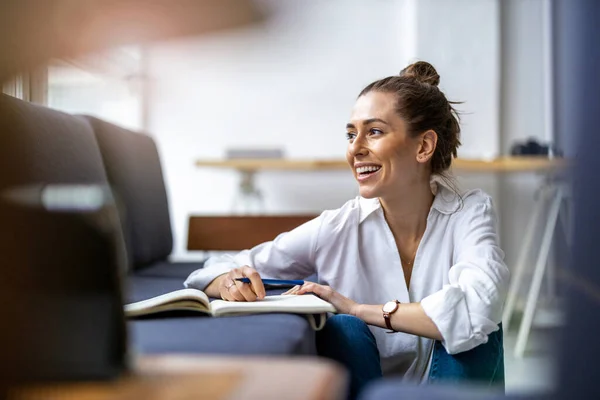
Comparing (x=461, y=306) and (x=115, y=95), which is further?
(x=115, y=95)

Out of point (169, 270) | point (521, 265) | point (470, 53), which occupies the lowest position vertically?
point (521, 265)

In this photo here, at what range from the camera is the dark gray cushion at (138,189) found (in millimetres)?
1630

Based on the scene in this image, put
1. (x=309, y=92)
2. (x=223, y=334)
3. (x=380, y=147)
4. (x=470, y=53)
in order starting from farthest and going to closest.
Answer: (x=309, y=92), (x=470, y=53), (x=380, y=147), (x=223, y=334)

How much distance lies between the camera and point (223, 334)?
789 millimetres

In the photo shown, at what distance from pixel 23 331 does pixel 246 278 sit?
67 cm

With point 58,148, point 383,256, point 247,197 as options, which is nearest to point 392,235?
point 383,256

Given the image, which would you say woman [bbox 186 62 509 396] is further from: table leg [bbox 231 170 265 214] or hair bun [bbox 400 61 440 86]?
table leg [bbox 231 170 265 214]

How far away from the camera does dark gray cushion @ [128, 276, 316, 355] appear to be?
2.34 feet

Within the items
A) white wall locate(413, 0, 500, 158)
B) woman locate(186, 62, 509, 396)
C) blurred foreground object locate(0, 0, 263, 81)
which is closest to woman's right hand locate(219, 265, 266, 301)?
woman locate(186, 62, 509, 396)

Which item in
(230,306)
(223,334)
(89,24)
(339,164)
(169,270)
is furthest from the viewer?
(339,164)

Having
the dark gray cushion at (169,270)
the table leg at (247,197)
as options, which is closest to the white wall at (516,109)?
the table leg at (247,197)

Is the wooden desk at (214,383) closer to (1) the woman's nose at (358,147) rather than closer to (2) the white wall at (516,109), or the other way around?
(1) the woman's nose at (358,147)

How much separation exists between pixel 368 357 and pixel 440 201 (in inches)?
14.9

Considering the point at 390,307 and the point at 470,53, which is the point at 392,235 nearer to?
the point at 390,307
